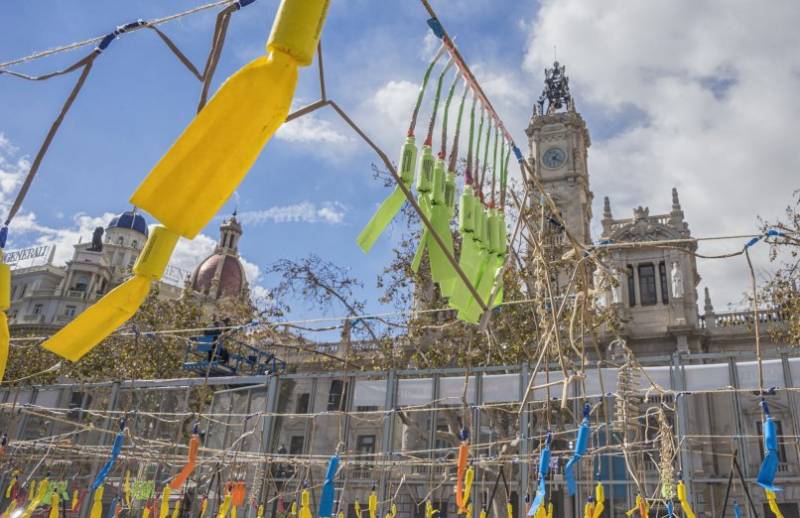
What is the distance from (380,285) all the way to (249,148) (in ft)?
50.7

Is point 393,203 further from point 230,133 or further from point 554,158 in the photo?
point 554,158

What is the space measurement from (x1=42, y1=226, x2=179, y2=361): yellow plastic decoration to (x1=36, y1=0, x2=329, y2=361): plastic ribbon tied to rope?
10.4 inches

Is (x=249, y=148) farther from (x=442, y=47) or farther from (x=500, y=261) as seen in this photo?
(x=500, y=261)

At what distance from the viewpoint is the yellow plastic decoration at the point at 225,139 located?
4.65 feet

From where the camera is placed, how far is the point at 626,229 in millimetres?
25391

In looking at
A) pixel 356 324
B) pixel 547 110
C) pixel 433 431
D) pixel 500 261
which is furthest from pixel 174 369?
pixel 547 110

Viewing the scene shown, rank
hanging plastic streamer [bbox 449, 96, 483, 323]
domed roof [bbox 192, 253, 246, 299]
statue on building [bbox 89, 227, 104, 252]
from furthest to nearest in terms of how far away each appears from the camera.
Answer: statue on building [bbox 89, 227, 104, 252] < domed roof [bbox 192, 253, 246, 299] < hanging plastic streamer [bbox 449, 96, 483, 323]

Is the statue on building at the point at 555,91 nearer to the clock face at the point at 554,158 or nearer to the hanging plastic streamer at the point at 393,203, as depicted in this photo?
the clock face at the point at 554,158

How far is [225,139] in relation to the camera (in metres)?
1.43

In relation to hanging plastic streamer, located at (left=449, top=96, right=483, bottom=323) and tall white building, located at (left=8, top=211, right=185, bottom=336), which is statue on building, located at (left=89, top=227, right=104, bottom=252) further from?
hanging plastic streamer, located at (left=449, top=96, right=483, bottom=323)

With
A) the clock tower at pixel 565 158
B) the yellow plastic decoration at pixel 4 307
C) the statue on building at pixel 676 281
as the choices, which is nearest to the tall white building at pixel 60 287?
the clock tower at pixel 565 158

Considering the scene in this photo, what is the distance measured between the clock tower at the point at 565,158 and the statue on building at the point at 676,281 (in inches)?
177

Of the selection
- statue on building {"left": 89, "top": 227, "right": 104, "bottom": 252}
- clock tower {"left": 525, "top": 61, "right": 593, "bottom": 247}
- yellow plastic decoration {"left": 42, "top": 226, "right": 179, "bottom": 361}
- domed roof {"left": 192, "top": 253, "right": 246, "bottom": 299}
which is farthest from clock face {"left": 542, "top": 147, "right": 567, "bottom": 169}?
statue on building {"left": 89, "top": 227, "right": 104, "bottom": 252}

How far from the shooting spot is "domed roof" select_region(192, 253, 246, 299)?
3766 cm
